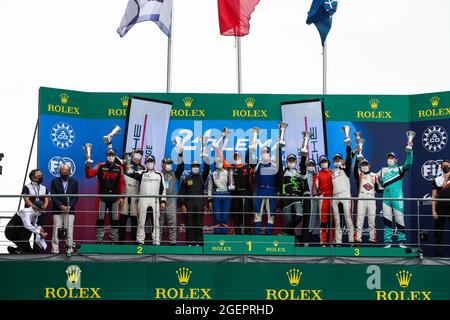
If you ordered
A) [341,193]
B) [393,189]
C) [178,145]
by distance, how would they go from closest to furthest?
1. [341,193]
2. [393,189]
3. [178,145]

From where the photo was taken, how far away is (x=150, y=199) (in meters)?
23.1

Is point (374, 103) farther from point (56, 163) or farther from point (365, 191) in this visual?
point (56, 163)

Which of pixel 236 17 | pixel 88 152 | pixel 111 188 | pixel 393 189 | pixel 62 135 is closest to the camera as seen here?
pixel 111 188

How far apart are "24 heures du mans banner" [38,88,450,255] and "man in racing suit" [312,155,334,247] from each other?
96.3 inches

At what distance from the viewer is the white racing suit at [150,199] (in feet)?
74.4

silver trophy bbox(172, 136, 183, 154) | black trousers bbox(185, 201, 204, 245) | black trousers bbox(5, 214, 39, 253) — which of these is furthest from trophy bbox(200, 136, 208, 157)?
black trousers bbox(5, 214, 39, 253)

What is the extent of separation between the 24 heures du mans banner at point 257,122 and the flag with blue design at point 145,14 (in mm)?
1849

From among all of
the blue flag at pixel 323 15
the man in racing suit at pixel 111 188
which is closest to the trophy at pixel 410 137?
the blue flag at pixel 323 15

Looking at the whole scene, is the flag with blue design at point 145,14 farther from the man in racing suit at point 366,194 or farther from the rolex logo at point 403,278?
the rolex logo at point 403,278

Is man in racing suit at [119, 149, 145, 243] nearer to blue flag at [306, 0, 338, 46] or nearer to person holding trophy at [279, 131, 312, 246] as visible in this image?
person holding trophy at [279, 131, 312, 246]

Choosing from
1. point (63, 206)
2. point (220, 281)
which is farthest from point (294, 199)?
point (63, 206)

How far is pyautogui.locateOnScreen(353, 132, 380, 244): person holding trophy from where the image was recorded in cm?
2319

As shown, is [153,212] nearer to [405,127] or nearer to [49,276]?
[49,276]

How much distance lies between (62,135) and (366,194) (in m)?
6.95
